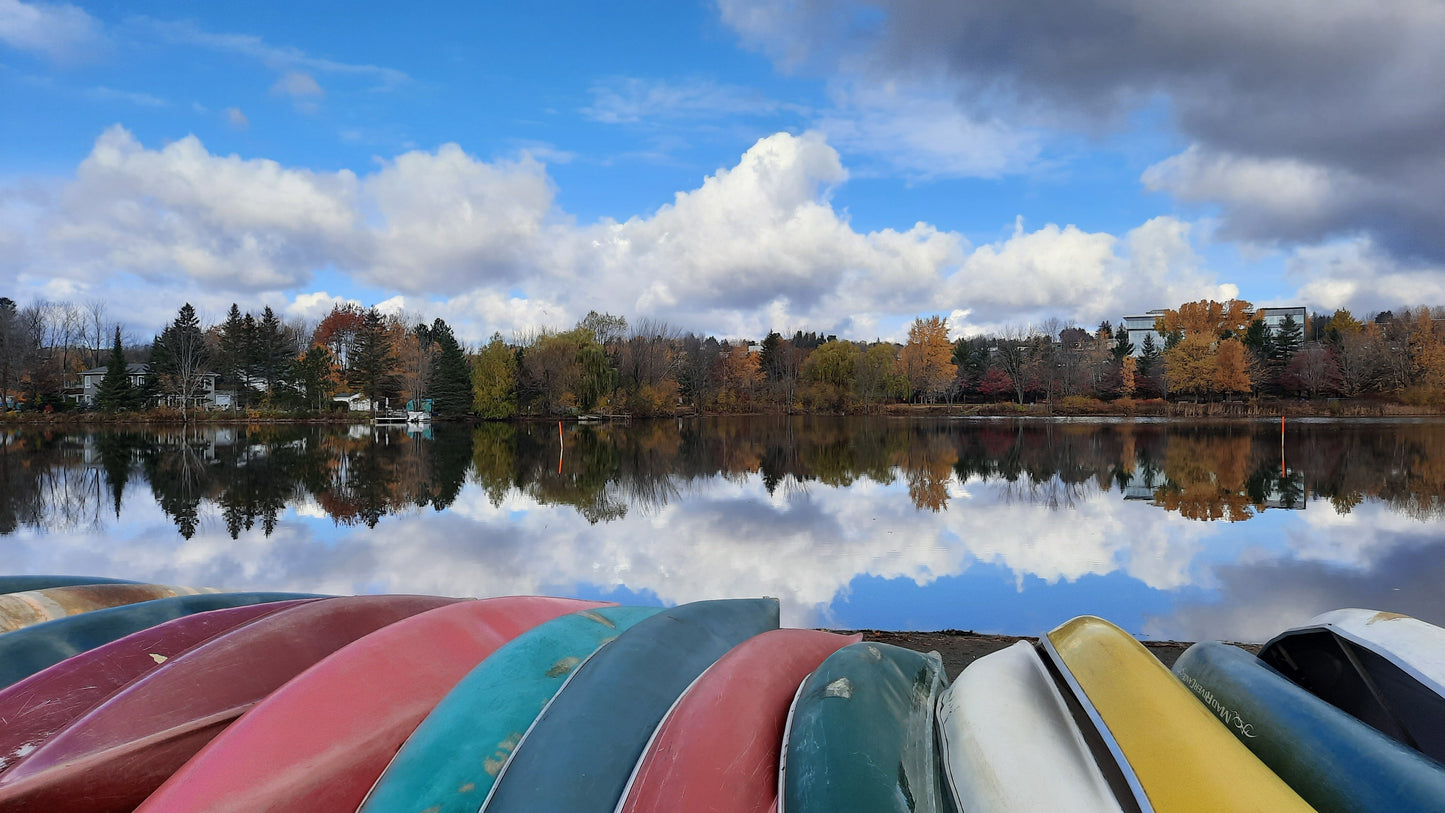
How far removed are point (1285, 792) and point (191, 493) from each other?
54.3 feet

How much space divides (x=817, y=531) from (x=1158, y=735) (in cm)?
818

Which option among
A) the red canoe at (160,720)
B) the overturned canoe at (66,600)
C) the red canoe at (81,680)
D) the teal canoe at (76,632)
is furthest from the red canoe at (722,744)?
the overturned canoe at (66,600)

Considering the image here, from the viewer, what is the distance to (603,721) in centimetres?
180

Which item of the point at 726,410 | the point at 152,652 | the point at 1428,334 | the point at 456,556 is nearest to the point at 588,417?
the point at 726,410

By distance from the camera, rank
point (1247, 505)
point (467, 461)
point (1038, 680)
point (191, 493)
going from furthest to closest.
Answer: point (467, 461)
point (191, 493)
point (1247, 505)
point (1038, 680)

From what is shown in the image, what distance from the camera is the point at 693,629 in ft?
8.49

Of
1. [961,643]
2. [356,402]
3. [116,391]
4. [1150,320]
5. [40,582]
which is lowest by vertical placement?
[961,643]

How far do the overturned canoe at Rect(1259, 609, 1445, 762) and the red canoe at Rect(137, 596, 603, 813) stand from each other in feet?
8.58

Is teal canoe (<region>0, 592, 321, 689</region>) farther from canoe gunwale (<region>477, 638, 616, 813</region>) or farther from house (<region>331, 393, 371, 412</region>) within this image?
house (<region>331, 393, 371, 412</region>)

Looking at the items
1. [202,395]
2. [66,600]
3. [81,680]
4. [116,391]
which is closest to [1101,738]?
[81,680]

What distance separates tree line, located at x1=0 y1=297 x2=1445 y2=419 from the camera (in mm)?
46000

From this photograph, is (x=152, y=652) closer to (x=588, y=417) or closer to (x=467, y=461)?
(x=467, y=461)

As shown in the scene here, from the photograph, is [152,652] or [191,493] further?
[191,493]

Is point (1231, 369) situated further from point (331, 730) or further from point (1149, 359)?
point (331, 730)
